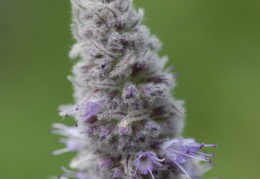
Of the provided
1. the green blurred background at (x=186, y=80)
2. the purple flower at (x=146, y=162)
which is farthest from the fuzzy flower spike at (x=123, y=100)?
the green blurred background at (x=186, y=80)

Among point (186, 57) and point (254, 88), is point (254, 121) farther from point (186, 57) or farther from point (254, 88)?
point (186, 57)

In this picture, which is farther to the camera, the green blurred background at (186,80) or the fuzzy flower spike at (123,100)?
the green blurred background at (186,80)

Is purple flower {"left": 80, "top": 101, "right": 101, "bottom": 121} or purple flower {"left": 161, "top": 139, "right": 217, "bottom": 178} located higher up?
purple flower {"left": 80, "top": 101, "right": 101, "bottom": 121}

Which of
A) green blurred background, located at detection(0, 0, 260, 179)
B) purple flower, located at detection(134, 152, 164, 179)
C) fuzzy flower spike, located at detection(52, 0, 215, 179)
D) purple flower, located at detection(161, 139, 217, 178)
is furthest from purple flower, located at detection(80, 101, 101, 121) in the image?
A: green blurred background, located at detection(0, 0, 260, 179)

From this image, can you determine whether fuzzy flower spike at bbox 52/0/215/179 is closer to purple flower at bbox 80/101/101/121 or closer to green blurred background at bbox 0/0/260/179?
purple flower at bbox 80/101/101/121

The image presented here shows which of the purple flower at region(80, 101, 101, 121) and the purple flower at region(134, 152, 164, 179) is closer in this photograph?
the purple flower at region(134, 152, 164, 179)

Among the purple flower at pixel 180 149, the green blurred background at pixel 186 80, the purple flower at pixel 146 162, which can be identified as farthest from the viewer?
the green blurred background at pixel 186 80

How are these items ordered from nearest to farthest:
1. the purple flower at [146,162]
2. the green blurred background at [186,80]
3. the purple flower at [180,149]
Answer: the purple flower at [146,162], the purple flower at [180,149], the green blurred background at [186,80]

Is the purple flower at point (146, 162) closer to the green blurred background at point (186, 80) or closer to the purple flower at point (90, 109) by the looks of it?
the purple flower at point (90, 109)
